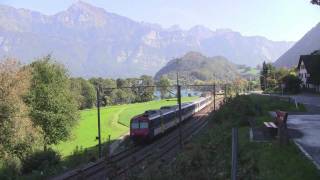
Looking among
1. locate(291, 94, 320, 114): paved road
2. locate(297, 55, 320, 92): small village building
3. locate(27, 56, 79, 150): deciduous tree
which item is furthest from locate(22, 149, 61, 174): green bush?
locate(297, 55, 320, 92): small village building

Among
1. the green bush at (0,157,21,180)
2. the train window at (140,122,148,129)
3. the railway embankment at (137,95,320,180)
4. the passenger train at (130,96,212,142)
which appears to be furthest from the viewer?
the train window at (140,122,148,129)

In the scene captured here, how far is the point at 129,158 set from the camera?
41.2m

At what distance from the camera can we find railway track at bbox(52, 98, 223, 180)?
9.77 metres

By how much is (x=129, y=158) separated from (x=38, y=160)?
36.6 ft

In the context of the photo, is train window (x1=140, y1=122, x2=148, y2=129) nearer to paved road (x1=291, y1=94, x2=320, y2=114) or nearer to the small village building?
paved road (x1=291, y1=94, x2=320, y2=114)

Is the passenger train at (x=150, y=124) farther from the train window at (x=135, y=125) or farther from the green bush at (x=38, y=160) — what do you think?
the green bush at (x=38, y=160)

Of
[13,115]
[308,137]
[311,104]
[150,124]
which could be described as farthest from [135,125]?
[308,137]

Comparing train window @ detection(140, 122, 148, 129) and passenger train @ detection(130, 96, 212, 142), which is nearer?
passenger train @ detection(130, 96, 212, 142)

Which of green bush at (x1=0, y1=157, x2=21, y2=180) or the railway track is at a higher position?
the railway track

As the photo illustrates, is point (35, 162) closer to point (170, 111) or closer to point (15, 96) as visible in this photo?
point (15, 96)

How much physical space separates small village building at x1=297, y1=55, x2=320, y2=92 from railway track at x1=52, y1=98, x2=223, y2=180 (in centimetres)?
2883

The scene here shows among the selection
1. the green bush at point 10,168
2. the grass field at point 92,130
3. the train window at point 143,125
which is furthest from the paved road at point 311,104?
the green bush at point 10,168

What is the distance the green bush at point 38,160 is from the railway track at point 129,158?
6360 millimetres

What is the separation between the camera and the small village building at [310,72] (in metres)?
105
